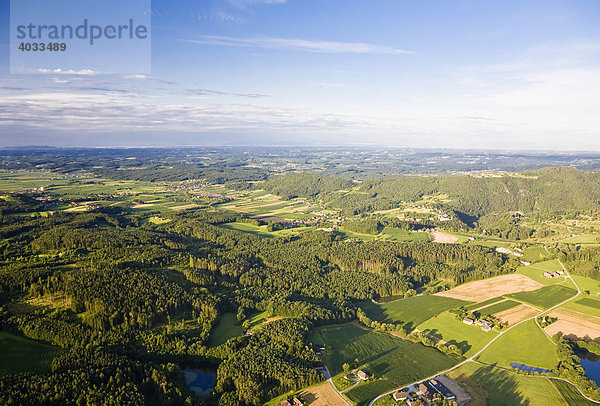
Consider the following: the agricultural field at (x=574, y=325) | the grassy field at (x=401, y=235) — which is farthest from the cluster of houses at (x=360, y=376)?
the grassy field at (x=401, y=235)

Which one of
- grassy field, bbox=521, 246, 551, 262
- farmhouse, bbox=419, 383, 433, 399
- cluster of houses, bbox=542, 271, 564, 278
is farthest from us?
grassy field, bbox=521, 246, 551, 262

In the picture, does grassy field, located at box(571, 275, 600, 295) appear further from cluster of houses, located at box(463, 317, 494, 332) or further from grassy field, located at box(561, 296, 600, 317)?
cluster of houses, located at box(463, 317, 494, 332)

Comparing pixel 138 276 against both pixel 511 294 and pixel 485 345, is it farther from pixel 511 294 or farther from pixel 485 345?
pixel 511 294

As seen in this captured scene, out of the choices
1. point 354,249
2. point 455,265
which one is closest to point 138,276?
point 354,249

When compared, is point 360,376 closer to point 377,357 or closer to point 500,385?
point 377,357

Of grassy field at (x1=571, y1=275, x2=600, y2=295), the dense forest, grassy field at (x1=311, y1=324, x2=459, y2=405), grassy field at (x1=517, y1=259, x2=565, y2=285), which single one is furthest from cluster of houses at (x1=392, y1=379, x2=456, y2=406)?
grassy field at (x1=517, y1=259, x2=565, y2=285)

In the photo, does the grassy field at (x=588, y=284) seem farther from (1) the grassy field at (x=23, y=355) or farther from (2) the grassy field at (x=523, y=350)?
(1) the grassy field at (x=23, y=355)

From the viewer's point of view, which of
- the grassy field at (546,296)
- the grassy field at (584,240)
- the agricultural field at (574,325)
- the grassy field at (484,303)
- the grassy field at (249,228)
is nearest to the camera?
the agricultural field at (574,325)
